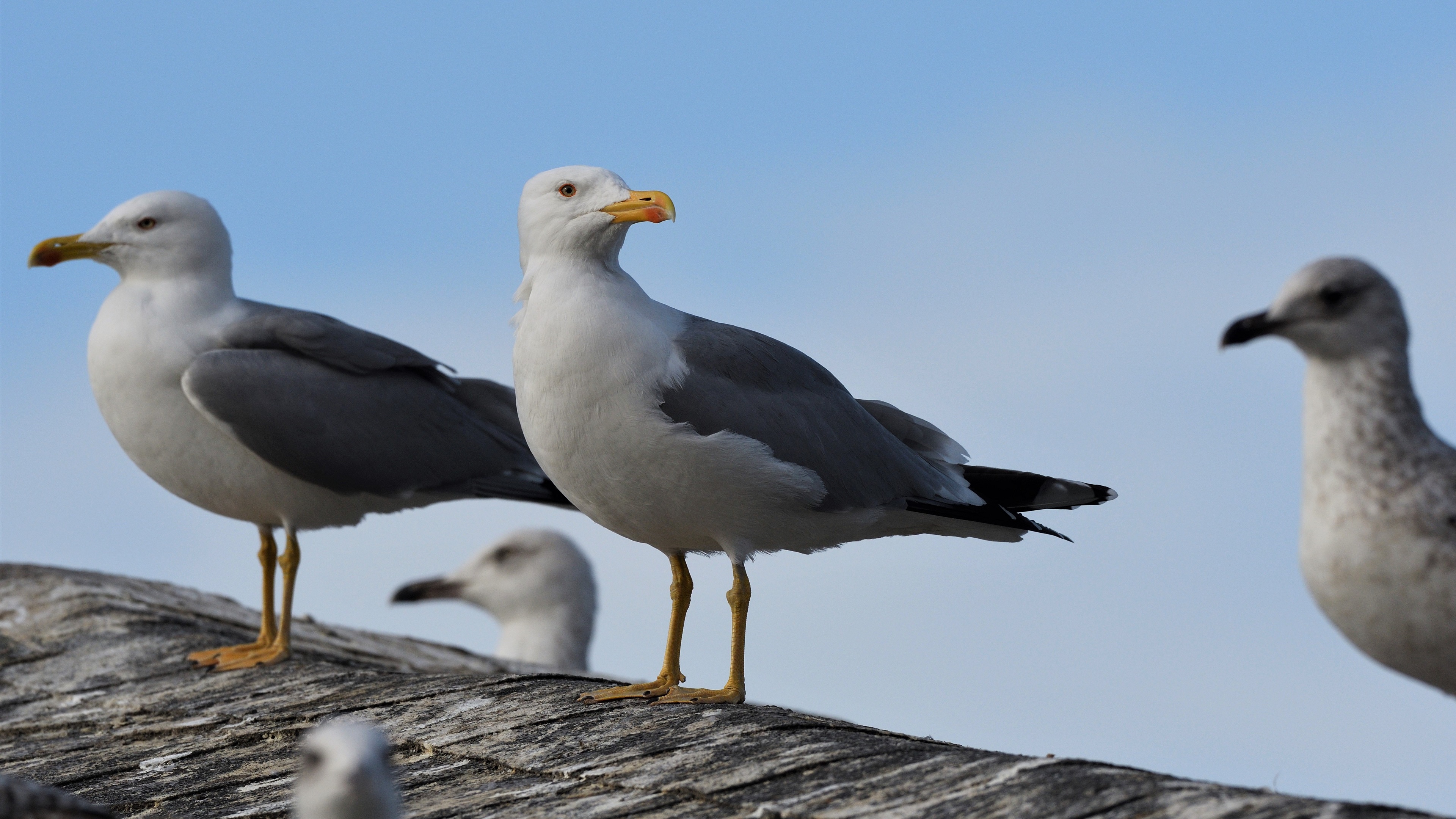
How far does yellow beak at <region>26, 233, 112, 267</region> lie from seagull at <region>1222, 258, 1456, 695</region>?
684cm

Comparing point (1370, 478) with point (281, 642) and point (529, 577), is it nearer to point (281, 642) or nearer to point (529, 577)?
point (281, 642)

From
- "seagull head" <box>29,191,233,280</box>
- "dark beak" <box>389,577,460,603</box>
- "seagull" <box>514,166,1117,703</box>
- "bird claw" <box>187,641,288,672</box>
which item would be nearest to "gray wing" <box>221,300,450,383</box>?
"seagull head" <box>29,191,233,280</box>

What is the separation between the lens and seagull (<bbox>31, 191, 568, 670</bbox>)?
26.9 feet

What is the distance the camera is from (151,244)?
864 centimetres

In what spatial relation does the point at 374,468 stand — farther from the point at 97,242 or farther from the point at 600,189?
the point at 600,189

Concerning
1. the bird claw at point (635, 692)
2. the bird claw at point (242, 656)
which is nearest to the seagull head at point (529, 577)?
the bird claw at point (242, 656)

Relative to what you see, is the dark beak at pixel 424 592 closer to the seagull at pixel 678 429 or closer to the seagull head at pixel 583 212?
the seagull at pixel 678 429

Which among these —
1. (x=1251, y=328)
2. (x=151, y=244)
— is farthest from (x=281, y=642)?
(x=1251, y=328)

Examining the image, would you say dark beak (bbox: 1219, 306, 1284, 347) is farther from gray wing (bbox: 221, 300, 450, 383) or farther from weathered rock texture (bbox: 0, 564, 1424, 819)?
gray wing (bbox: 221, 300, 450, 383)

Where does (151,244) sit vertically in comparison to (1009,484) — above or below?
above

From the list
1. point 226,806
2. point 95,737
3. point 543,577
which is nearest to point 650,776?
point 226,806

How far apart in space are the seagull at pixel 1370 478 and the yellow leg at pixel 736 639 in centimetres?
257

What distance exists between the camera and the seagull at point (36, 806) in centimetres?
Answer: 302

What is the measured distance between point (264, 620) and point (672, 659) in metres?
3.43
